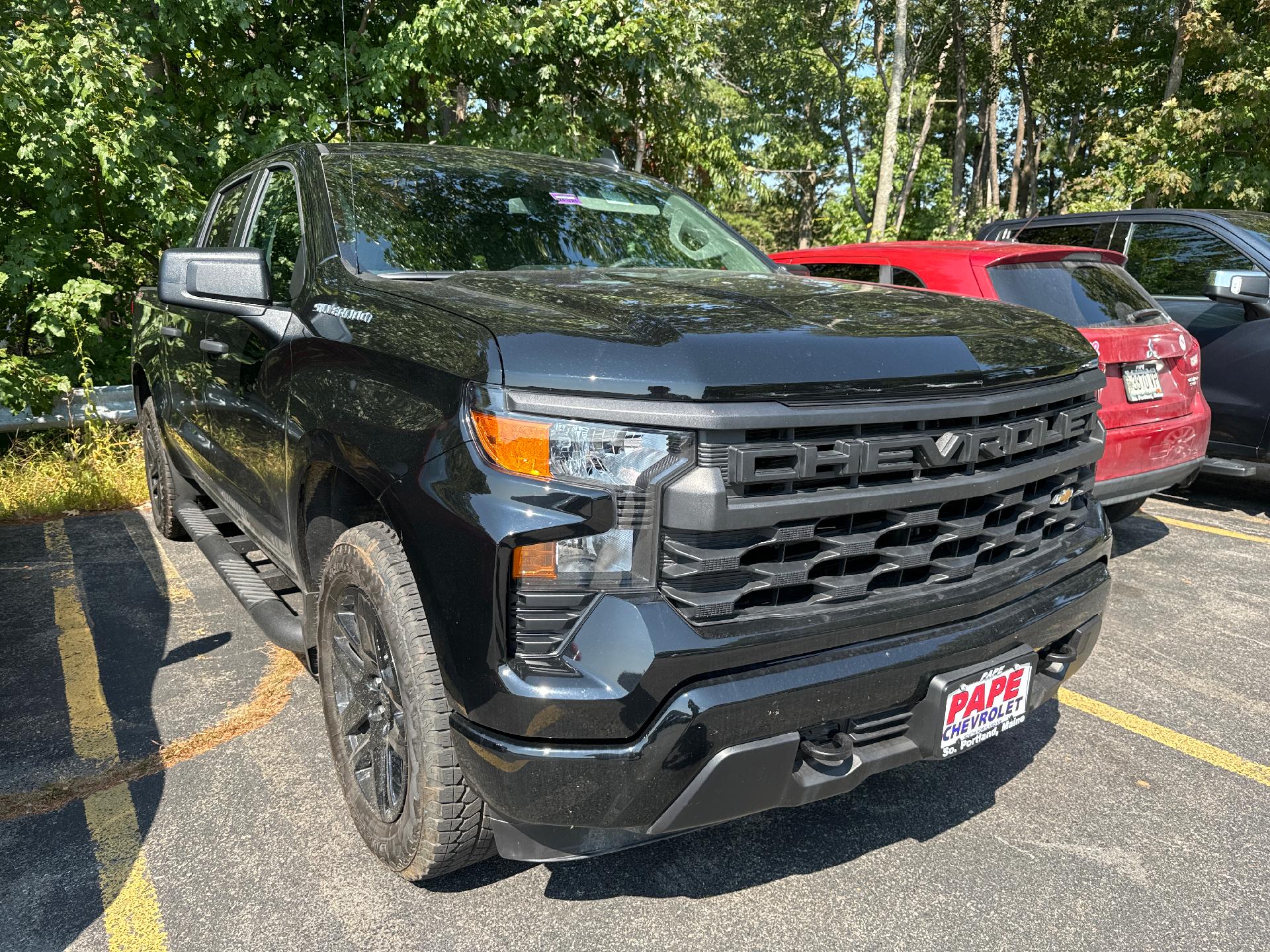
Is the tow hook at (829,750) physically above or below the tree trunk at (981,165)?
below

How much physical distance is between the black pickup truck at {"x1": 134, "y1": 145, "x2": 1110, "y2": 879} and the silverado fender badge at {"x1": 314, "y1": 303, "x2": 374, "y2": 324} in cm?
1

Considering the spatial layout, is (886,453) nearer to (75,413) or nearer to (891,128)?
(75,413)

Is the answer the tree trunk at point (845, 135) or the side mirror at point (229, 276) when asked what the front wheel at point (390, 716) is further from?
the tree trunk at point (845, 135)

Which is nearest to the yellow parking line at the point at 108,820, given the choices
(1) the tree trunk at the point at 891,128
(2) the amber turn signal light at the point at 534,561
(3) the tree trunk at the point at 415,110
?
(2) the amber turn signal light at the point at 534,561

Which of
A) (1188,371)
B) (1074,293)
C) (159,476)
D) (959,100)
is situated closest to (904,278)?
(1074,293)

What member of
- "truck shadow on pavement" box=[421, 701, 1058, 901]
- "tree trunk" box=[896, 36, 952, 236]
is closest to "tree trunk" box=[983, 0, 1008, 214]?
"tree trunk" box=[896, 36, 952, 236]

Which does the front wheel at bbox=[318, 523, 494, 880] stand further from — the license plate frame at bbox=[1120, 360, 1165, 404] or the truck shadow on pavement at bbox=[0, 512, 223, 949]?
the license plate frame at bbox=[1120, 360, 1165, 404]

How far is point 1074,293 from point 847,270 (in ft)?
4.70

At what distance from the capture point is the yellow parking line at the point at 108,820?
2.19m

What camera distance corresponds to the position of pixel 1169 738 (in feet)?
10.4

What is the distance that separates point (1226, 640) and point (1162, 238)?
3.42m

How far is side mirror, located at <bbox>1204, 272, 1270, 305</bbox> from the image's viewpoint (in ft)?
17.8

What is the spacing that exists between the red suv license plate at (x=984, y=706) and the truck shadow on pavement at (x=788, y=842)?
20.6 inches

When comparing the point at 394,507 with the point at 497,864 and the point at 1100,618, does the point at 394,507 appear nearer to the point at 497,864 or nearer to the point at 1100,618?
the point at 497,864
